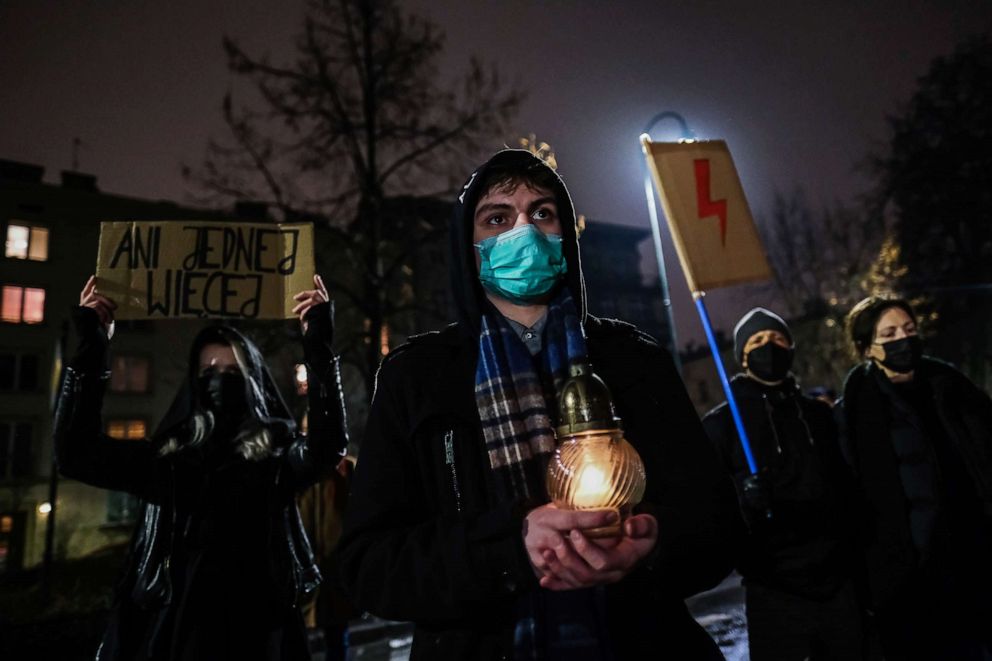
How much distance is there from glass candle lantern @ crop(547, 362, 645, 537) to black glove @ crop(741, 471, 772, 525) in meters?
2.71

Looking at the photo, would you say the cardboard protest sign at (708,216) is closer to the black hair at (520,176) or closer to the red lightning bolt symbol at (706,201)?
the red lightning bolt symbol at (706,201)

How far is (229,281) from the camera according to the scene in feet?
13.4

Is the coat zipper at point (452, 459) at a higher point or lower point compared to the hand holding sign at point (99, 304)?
lower

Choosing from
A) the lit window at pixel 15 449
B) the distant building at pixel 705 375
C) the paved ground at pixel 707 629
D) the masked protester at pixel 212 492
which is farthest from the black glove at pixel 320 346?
the distant building at pixel 705 375

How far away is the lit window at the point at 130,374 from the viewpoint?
2962 cm

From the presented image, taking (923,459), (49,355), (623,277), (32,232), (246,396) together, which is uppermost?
(623,277)

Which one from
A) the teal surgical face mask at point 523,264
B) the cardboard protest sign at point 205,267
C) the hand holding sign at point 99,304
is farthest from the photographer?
the cardboard protest sign at point 205,267

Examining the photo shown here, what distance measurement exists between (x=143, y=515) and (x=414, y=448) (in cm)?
253

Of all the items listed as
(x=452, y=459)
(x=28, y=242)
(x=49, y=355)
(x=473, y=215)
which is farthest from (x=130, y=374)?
(x=452, y=459)

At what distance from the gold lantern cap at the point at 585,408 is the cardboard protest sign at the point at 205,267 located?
292 centimetres

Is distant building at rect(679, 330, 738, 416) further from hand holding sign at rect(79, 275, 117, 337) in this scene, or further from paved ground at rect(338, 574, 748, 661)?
hand holding sign at rect(79, 275, 117, 337)

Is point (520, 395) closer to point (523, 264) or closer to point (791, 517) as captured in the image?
point (523, 264)

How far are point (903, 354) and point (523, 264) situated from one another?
11.3 feet

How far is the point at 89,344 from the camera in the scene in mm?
3451
